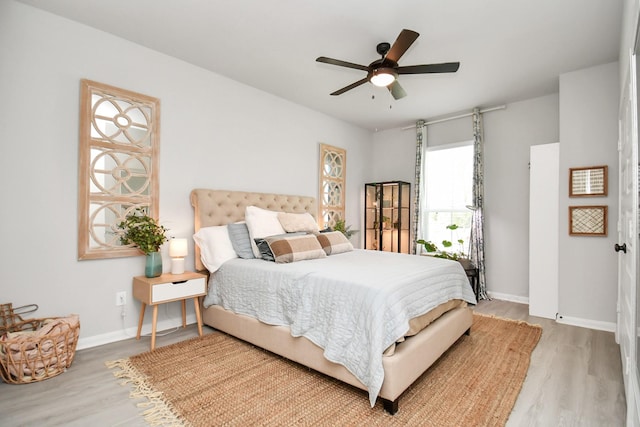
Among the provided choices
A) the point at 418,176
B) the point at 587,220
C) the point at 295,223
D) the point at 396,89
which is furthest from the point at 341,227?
the point at 587,220

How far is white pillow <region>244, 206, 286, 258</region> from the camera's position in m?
3.31

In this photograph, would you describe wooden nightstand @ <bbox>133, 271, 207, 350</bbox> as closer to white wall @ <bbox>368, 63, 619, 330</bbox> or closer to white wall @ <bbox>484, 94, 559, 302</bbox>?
white wall @ <bbox>368, 63, 619, 330</bbox>

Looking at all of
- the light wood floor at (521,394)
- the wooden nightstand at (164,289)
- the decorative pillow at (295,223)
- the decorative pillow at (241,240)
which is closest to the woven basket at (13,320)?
the light wood floor at (521,394)

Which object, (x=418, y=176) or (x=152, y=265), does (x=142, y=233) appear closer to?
(x=152, y=265)

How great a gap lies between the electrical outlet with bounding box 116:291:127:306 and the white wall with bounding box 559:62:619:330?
14.8ft

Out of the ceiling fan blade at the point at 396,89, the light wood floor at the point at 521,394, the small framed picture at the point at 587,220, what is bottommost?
the light wood floor at the point at 521,394

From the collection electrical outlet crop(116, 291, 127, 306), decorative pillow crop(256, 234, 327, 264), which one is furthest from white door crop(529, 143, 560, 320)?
electrical outlet crop(116, 291, 127, 306)

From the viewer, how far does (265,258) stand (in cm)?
309

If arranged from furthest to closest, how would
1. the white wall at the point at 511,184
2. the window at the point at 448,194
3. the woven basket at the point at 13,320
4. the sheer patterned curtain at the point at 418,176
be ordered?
the sheer patterned curtain at the point at 418,176, the window at the point at 448,194, the white wall at the point at 511,184, the woven basket at the point at 13,320

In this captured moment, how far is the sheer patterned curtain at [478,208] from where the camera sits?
14.9ft

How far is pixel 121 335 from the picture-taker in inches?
114

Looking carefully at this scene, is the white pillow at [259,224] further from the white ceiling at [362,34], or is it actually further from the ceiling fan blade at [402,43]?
the ceiling fan blade at [402,43]

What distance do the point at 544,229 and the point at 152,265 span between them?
428 centimetres

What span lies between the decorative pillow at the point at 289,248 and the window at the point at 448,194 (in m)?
2.77
